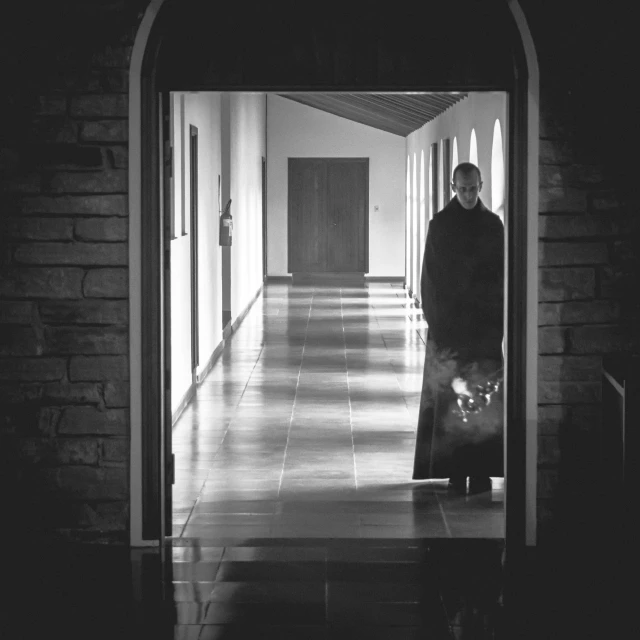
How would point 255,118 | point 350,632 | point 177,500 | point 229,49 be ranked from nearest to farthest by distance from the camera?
point 350,632, point 229,49, point 177,500, point 255,118

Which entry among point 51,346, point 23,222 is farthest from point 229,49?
point 51,346

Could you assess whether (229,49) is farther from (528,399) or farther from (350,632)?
(350,632)

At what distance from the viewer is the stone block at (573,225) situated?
173 inches

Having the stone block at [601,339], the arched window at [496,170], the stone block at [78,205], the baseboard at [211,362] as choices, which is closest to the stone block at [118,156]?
the stone block at [78,205]

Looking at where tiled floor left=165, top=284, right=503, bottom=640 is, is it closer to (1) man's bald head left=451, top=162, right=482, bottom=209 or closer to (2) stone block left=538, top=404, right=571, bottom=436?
(2) stone block left=538, top=404, right=571, bottom=436

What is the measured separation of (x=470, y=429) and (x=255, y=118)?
11350mm

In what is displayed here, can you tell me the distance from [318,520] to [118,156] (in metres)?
1.67

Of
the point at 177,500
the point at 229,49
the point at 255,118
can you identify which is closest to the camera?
the point at 229,49

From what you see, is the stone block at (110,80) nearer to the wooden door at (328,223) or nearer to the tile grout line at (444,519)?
the tile grout line at (444,519)

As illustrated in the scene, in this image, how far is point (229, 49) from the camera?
441 cm

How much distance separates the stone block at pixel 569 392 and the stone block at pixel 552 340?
0.12m

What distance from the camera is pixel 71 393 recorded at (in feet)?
14.7

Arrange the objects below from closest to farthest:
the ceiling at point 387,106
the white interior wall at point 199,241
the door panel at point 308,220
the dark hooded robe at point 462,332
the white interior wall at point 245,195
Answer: the dark hooded robe at point 462,332 < the white interior wall at point 199,241 < the ceiling at point 387,106 < the white interior wall at point 245,195 < the door panel at point 308,220

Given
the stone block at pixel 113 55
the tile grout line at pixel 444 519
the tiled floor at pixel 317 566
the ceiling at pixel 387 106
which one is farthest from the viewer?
the ceiling at pixel 387 106
